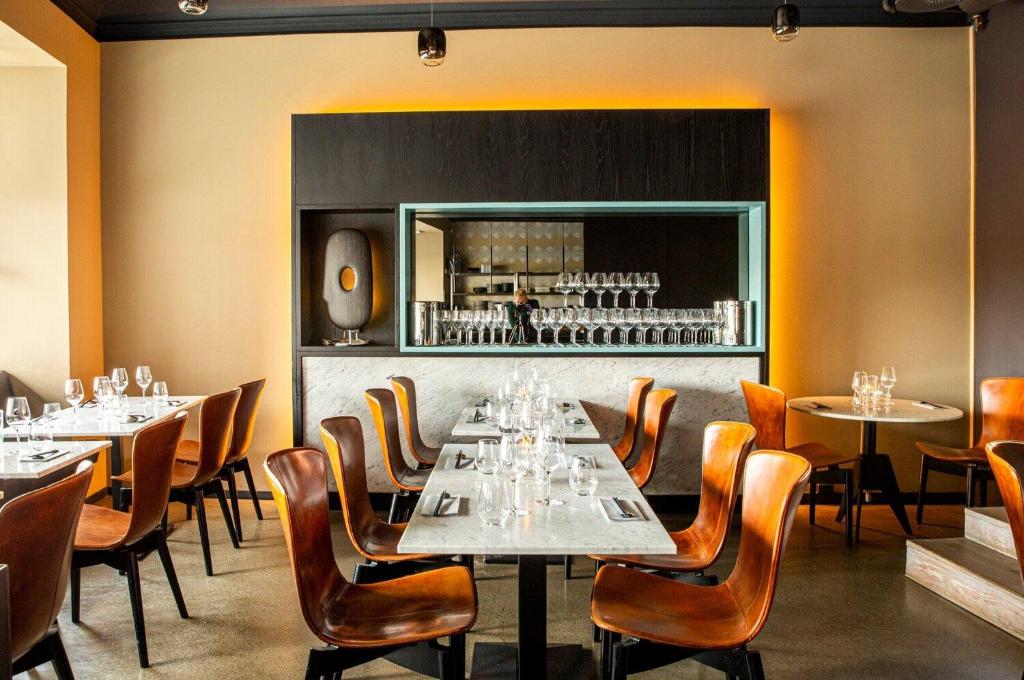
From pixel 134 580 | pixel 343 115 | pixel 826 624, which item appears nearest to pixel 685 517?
pixel 826 624

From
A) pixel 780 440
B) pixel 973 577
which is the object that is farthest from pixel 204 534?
pixel 973 577

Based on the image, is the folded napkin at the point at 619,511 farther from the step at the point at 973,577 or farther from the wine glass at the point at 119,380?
the wine glass at the point at 119,380

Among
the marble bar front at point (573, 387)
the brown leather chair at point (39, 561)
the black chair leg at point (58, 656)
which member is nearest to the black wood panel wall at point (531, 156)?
the marble bar front at point (573, 387)

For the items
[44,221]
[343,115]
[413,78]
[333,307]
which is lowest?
[333,307]

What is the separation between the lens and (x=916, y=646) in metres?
3.05

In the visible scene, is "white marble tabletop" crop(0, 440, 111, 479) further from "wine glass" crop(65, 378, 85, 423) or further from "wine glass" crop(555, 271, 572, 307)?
"wine glass" crop(555, 271, 572, 307)

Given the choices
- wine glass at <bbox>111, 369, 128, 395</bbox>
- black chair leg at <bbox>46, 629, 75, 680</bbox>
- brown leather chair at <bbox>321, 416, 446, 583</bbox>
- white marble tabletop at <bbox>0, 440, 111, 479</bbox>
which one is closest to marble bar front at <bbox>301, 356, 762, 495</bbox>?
wine glass at <bbox>111, 369, 128, 395</bbox>

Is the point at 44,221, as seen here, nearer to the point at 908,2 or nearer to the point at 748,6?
the point at 748,6

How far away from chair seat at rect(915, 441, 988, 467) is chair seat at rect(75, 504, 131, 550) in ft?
15.5

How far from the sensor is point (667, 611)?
2270mm

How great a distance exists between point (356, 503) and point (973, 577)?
9.68 feet

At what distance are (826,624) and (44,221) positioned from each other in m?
5.60

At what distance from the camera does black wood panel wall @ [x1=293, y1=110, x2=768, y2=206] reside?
4.95 meters

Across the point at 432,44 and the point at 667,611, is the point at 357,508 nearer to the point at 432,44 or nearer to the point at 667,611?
the point at 667,611
